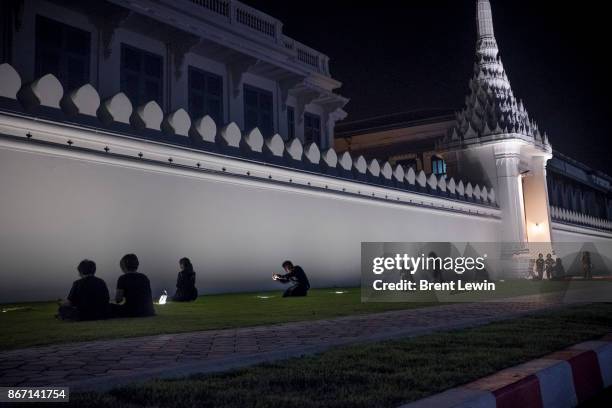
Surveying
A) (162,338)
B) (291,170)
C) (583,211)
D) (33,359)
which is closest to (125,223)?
(291,170)

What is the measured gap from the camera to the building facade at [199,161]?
36.1ft

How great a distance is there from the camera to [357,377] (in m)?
3.54

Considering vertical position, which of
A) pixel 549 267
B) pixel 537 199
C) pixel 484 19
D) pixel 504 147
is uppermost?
pixel 484 19

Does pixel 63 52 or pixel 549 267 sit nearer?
pixel 63 52

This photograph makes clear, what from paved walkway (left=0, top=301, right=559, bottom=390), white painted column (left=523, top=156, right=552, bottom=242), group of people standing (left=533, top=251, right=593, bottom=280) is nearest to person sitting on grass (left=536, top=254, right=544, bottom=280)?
group of people standing (left=533, top=251, right=593, bottom=280)

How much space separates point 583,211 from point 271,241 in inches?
1516

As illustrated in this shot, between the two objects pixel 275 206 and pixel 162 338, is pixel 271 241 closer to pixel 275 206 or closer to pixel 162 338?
pixel 275 206

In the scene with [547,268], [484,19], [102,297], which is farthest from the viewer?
[484,19]

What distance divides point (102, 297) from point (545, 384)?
6313mm

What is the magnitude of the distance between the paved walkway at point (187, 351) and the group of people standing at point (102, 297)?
93.5 inches

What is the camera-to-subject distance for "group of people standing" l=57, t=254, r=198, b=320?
7.61 meters

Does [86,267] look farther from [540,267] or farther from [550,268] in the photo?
[550,268]

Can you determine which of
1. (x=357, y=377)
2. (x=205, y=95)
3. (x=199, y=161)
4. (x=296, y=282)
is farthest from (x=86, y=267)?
(x=205, y=95)

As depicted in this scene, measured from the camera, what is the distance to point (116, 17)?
16.3 meters
